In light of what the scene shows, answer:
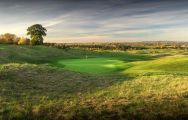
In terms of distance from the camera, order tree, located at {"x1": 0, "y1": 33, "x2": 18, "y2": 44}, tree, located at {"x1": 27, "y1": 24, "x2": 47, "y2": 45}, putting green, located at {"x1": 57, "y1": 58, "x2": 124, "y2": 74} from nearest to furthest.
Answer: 1. putting green, located at {"x1": 57, "y1": 58, "x2": 124, "y2": 74}
2. tree, located at {"x1": 0, "y1": 33, "x2": 18, "y2": 44}
3. tree, located at {"x1": 27, "y1": 24, "x2": 47, "y2": 45}

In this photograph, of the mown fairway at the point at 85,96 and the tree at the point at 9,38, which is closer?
the mown fairway at the point at 85,96

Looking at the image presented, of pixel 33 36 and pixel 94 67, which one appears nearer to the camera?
pixel 94 67

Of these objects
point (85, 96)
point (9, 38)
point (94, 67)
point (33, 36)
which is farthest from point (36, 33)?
point (85, 96)

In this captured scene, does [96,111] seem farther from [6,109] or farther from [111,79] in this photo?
[111,79]

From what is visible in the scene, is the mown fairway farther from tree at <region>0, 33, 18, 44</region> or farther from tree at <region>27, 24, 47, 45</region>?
tree at <region>27, 24, 47, 45</region>

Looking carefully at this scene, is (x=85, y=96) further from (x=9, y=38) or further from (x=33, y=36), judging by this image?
(x=33, y=36)

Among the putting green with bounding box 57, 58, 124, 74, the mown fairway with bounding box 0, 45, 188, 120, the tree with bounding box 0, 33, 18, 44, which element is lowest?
the putting green with bounding box 57, 58, 124, 74

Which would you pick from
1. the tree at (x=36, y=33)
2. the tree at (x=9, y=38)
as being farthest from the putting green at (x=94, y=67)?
the tree at (x=36, y=33)

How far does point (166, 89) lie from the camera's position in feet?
74.6

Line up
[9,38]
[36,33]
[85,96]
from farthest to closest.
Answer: [36,33] < [9,38] < [85,96]

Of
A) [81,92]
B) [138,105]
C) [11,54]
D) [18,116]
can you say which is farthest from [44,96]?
[11,54]

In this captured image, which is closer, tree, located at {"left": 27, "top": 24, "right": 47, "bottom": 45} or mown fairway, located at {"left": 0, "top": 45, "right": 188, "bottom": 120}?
mown fairway, located at {"left": 0, "top": 45, "right": 188, "bottom": 120}

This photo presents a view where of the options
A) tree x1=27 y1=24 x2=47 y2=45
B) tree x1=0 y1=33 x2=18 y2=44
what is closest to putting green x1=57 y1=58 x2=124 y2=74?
tree x1=0 y1=33 x2=18 y2=44

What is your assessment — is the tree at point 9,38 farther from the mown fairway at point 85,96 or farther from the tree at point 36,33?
the mown fairway at point 85,96
